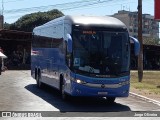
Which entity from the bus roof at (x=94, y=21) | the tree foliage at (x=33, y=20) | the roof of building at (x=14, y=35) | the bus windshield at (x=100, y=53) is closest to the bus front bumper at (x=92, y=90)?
the bus windshield at (x=100, y=53)

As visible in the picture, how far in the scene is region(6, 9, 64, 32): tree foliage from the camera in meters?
89.2

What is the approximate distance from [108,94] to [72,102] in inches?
80.2

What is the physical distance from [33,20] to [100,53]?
74.3 m

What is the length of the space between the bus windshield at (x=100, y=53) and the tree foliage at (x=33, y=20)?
71.8 metres

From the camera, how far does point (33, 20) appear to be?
3516 inches

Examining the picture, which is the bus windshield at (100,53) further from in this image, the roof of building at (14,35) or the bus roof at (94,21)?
the roof of building at (14,35)

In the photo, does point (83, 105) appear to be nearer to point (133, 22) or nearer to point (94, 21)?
point (94, 21)

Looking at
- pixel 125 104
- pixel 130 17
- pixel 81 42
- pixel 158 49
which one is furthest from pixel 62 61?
pixel 130 17

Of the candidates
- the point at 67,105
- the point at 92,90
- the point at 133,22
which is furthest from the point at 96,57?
the point at 133,22

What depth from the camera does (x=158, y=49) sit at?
7062 cm

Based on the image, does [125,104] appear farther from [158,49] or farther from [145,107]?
[158,49]

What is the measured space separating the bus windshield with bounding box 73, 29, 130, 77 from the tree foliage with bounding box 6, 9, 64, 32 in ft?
236

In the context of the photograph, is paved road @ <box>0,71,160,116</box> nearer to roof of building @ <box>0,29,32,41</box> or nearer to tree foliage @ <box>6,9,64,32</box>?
roof of building @ <box>0,29,32,41</box>

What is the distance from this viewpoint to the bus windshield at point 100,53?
634 inches
